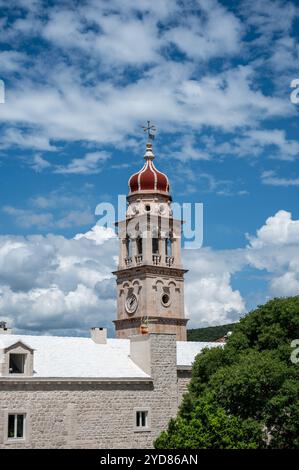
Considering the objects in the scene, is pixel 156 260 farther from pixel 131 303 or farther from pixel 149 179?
pixel 149 179

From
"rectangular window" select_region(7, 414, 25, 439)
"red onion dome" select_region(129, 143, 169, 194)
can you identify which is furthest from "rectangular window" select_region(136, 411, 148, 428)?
"red onion dome" select_region(129, 143, 169, 194)

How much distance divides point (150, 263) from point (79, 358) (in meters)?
22.9

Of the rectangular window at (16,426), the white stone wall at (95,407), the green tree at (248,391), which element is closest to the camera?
the green tree at (248,391)

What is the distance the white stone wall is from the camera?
37.2 meters

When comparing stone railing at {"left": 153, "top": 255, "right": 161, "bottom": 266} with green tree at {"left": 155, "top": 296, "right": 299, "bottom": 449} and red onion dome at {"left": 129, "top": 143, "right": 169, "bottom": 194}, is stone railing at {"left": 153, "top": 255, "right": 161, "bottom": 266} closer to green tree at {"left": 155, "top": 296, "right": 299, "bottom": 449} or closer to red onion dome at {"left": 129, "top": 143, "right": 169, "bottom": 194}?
red onion dome at {"left": 129, "top": 143, "right": 169, "bottom": 194}

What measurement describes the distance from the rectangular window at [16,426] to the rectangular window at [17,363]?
232 centimetres

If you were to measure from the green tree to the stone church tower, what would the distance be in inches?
913

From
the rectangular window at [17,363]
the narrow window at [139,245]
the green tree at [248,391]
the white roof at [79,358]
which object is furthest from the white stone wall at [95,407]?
the narrow window at [139,245]

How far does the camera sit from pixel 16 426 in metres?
36.9

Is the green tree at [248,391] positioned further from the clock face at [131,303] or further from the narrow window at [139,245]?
the narrow window at [139,245]

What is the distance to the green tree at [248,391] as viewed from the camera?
31.9m

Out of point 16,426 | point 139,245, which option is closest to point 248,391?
point 16,426

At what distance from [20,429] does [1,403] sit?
5.83 feet
